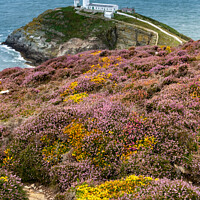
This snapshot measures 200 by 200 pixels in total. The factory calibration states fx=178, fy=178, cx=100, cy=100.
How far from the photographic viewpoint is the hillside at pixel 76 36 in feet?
308

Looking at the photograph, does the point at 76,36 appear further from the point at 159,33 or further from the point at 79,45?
the point at 159,33

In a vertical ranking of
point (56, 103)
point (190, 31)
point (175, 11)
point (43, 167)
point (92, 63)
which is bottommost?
point (43, 167)

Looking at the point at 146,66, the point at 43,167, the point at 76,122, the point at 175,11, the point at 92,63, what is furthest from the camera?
the point at 175,11

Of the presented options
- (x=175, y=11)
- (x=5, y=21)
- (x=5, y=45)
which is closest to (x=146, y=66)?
(x=5, y=45)

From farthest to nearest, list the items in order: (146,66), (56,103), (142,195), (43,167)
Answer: (146,66) < (56,103) < (43,167) < (142,195)

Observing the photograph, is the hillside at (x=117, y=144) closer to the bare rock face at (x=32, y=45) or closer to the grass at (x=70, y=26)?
the bare rock face at (x=32, y=45)

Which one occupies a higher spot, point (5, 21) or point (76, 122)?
point (5, 21)

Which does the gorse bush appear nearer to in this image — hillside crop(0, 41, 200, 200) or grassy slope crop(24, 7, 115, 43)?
hillside crop(0, 41, 200, 200)

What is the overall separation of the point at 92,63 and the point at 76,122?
1280 cm

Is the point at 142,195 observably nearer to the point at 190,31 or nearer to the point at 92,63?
the point at 92,63

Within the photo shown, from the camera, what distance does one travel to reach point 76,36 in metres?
106

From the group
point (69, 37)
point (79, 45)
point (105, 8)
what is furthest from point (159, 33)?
point (105, 8)

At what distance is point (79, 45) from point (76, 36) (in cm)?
1060

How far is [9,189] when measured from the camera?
6156 mm
